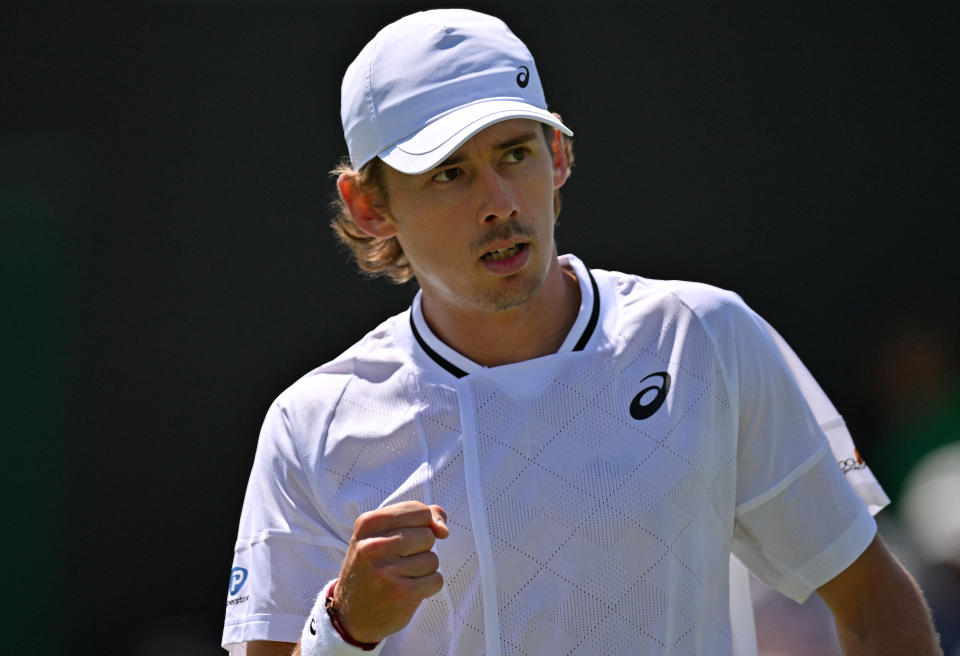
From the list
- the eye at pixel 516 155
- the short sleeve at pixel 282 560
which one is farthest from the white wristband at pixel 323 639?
the eye at pixel 516 155

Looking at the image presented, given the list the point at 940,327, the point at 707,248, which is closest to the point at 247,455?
the point at 707,248

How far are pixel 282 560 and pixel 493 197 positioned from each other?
26.2 inches

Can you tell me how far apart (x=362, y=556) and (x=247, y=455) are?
3.02 m

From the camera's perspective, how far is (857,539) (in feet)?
6.61

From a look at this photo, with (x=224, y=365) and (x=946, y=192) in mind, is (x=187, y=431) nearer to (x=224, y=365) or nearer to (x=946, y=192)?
(x=224, y=365)

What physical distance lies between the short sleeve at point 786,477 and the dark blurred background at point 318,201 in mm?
2690

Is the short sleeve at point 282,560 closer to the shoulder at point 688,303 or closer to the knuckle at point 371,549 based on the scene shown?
the knuckle at point 371,549

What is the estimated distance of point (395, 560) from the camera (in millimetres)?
1728

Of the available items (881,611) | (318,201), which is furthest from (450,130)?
(318,201)

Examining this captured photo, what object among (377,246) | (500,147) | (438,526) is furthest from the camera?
(377,246)

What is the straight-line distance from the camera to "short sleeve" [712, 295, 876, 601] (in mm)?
2021

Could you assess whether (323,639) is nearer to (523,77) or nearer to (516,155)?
(516,155)

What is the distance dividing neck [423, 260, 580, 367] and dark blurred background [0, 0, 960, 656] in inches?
101

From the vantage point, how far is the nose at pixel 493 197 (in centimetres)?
200
